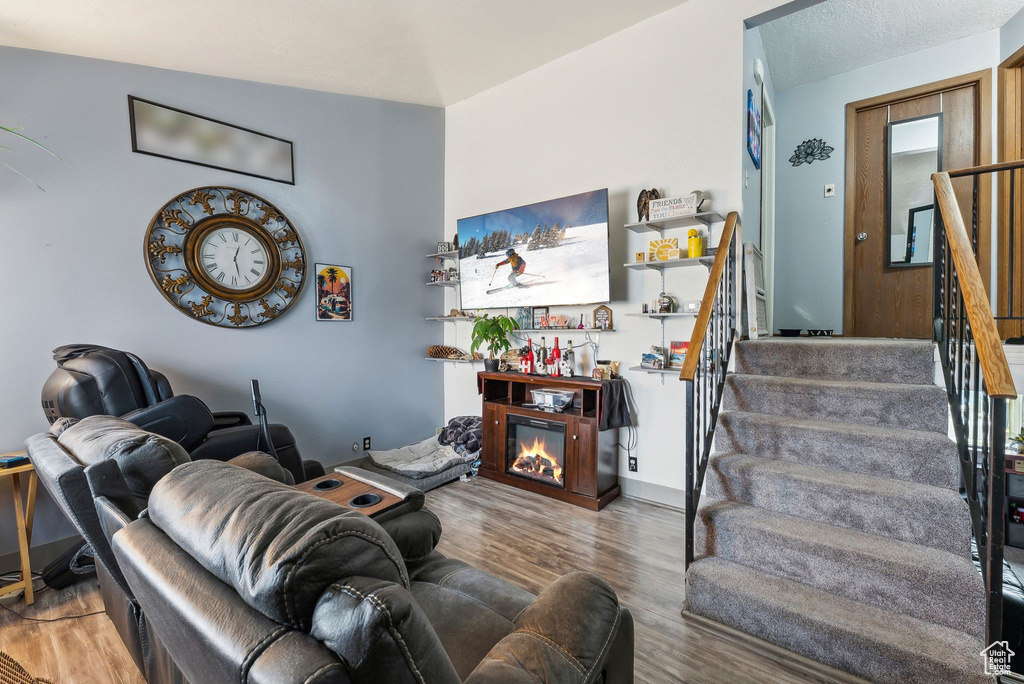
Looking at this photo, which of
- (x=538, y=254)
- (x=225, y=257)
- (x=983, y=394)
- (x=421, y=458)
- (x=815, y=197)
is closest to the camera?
(x=983, y=394)

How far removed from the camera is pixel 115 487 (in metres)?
1.29

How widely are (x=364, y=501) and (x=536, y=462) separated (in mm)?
1997

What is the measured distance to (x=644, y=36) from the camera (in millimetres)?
3498

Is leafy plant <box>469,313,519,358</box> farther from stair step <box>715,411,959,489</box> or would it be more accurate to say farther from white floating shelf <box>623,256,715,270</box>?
stair step <box>715,411,959,489</box>

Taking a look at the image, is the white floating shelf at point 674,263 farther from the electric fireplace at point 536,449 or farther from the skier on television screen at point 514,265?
the electric fireplace at point 536,449

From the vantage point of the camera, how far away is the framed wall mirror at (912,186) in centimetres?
401

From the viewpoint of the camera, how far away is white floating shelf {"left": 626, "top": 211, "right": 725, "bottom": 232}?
10.1 ft

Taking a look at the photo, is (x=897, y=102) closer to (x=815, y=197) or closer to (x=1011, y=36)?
(x=1011, y=36)

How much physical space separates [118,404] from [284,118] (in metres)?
2.55

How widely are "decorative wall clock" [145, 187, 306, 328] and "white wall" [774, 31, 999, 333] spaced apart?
4.68 metres

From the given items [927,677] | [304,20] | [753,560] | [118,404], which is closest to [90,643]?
[118,404]

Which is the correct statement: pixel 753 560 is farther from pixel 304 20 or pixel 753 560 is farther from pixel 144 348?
pixel 304 20

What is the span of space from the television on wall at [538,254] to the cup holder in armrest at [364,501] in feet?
7.64

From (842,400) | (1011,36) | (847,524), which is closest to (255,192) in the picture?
(842,400)
